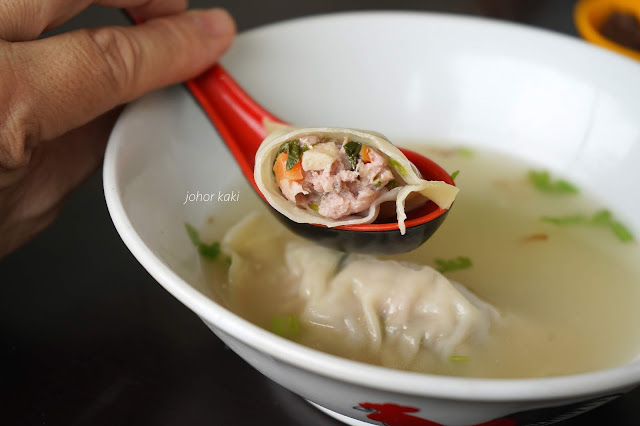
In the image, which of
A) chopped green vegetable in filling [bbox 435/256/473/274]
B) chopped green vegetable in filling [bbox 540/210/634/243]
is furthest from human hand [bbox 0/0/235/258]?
chopped green vegetable in filling [bbox 540/210/634/243]

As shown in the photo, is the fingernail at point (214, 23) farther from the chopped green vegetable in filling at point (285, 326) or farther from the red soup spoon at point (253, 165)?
the chopped green vegetable in filling at point (285, 326)

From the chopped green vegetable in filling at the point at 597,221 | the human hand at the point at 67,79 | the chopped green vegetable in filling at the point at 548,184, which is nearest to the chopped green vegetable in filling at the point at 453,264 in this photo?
the chopped green vegetable in filling at the point at 597,221

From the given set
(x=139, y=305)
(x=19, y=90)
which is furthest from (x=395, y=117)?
(x=19, y=90)

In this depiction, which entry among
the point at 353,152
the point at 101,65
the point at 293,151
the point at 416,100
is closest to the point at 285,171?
the point at 293,151

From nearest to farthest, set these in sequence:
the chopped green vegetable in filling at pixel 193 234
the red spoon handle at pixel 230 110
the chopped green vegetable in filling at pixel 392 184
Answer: the chopped green vegetable in filling at pixel 392 184 → the chopped green vegetable in filling at pixel 193 234 → the red spoon handle at pixel 230 110

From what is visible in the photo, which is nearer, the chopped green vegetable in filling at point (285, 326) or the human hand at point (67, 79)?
the human hand at point (67, 79)

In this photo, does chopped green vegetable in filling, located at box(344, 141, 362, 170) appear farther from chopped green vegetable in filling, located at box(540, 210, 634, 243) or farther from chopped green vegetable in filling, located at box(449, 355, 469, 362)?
chopped green vegetable in filling, located at box(540, 210, 634, 243)
